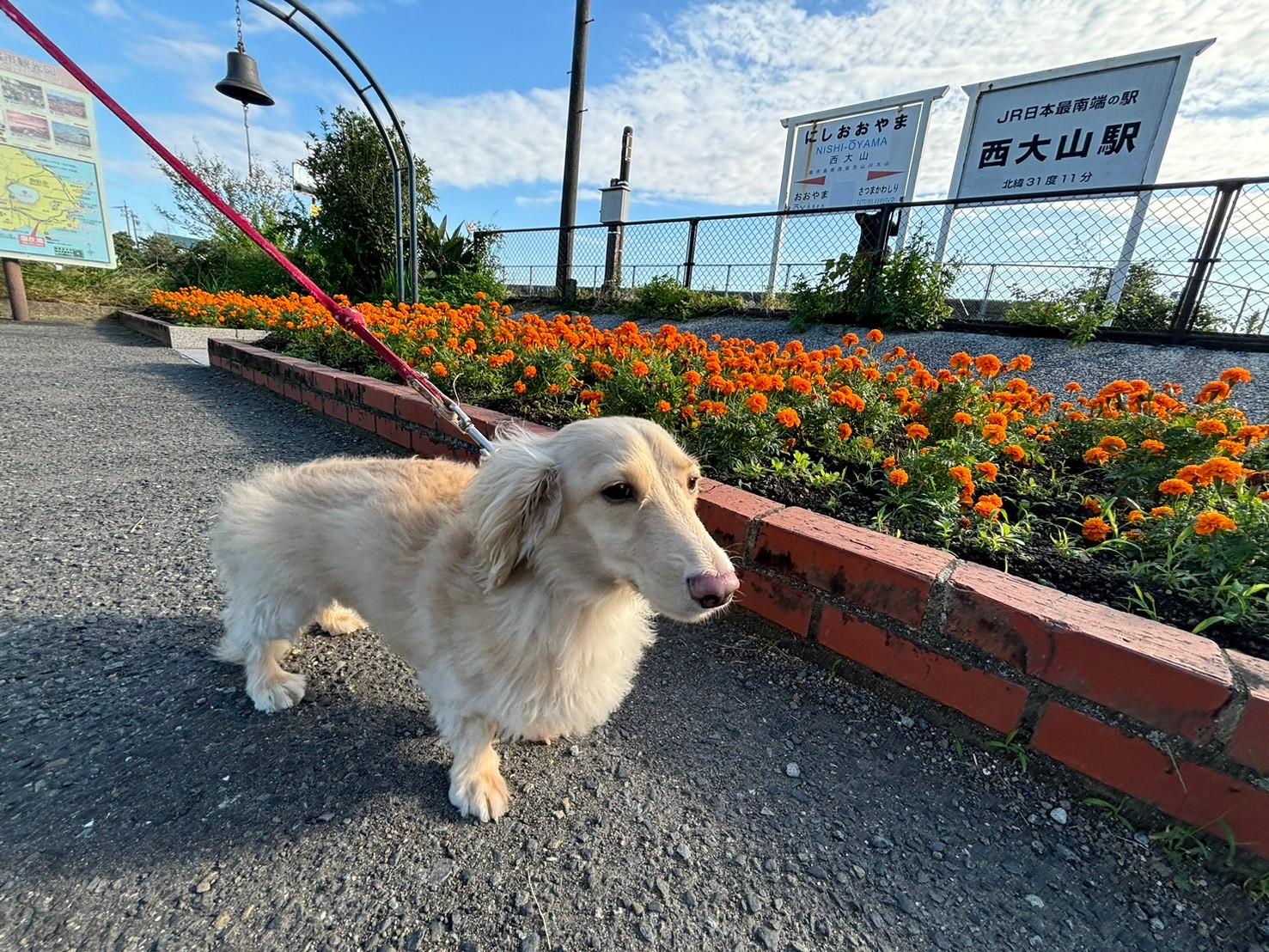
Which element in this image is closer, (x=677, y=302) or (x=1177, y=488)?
(x=1177, y=488)

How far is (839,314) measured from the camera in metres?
6.91

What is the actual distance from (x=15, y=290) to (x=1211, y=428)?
15.6 meters

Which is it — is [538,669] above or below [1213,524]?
below

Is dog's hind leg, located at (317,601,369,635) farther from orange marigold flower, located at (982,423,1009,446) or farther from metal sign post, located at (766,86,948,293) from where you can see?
metal sign post, located at (766,86,948,293)

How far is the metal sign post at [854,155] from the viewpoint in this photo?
349 inches

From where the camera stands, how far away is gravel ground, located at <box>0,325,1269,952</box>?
1215 mm

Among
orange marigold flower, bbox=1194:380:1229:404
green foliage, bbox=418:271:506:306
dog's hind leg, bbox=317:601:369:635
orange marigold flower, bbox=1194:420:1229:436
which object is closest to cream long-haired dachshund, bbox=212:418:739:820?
dog's hind leg, bbox=317:601:369:635

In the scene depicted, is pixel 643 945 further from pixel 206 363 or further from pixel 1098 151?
pixel 1098 151

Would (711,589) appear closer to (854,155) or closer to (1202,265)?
(1202,265)

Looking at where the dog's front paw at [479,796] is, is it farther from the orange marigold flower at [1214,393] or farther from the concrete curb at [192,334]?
the concrete curb at [192,334]

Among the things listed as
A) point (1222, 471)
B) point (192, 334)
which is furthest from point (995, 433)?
point (192, 334)

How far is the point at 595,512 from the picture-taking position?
135 centimetres

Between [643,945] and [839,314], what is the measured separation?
6.98m

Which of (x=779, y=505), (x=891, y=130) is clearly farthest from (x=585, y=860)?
(x=891, y=130)
